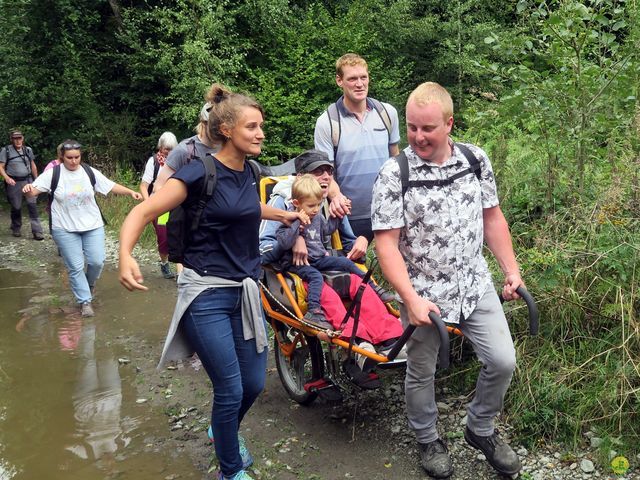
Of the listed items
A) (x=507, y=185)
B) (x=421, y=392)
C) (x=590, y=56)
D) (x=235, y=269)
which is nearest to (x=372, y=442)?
(x=421, y=392)

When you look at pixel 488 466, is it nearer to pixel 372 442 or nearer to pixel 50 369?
A: pixel 372 442

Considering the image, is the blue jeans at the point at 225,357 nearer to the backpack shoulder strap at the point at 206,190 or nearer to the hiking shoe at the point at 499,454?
the backpack shoulder strap at the point at 206,190

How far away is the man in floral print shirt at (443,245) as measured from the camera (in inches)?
135

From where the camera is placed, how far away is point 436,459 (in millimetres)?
3910

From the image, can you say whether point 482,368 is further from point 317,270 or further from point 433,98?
point 433,98

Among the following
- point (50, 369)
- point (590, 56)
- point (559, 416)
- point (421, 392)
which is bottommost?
point (50, 369)

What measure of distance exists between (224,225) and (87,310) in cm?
475

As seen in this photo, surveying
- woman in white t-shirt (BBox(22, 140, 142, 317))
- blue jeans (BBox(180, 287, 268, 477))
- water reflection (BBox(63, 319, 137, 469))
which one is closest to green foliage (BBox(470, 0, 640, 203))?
blue jeans (BBox(180, 287, 268, 477))

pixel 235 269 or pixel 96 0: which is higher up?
pixel 96 0

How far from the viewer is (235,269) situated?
3.67 m

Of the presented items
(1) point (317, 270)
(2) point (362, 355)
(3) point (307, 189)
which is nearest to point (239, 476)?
(2) point (362, 355)

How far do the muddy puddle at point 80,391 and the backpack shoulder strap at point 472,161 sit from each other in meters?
2.58

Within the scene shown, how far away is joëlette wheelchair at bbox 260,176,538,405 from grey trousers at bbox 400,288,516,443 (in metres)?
0.14

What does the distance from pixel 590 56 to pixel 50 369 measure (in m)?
5.72
